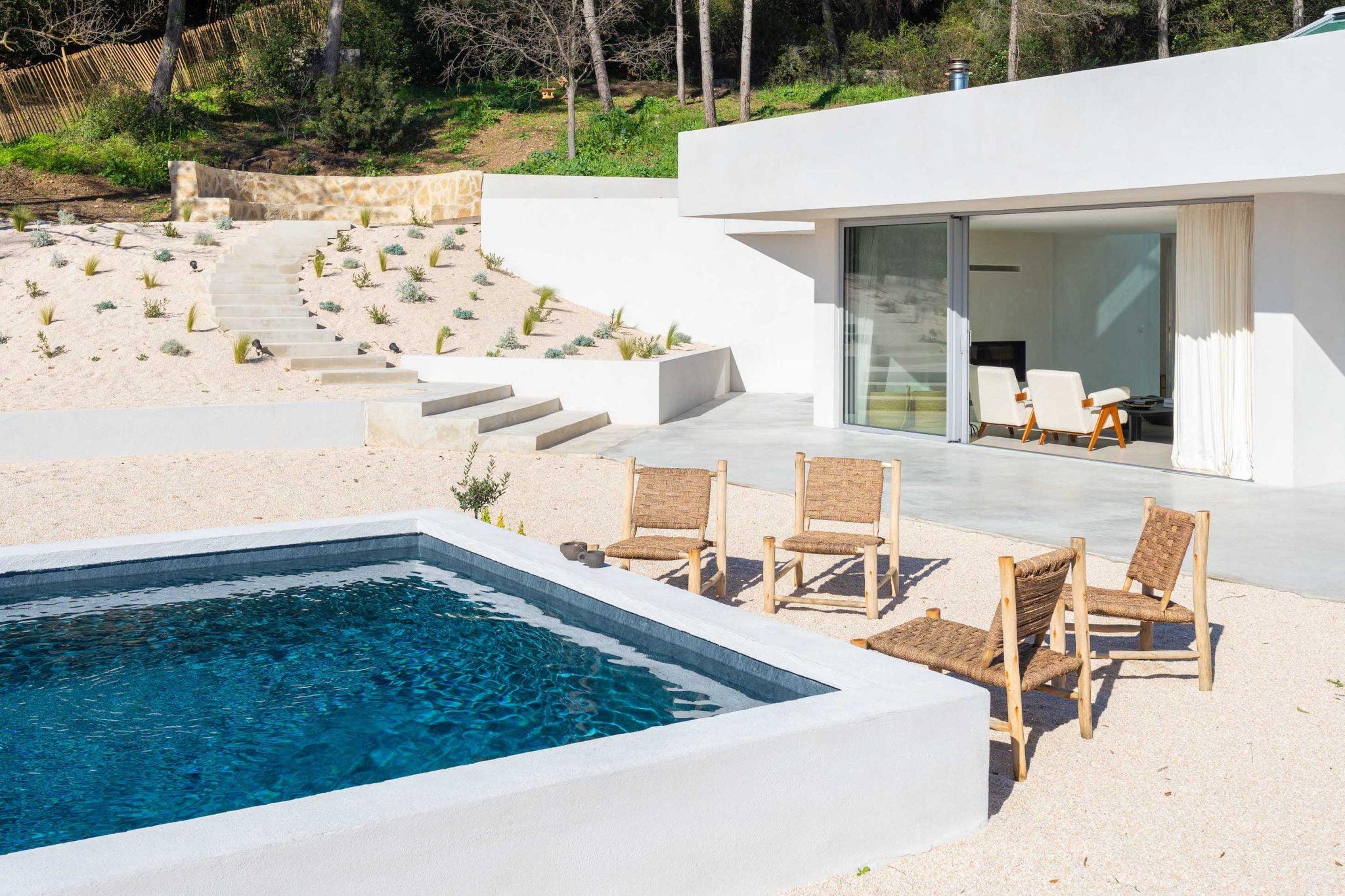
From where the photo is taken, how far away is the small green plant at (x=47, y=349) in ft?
48.1

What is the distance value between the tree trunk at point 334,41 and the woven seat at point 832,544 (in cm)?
2362

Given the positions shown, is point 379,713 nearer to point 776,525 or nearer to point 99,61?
point 776,525

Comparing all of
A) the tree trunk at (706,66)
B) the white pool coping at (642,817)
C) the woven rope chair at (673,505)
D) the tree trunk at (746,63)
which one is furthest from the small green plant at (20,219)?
the white pool coping at (642,817)

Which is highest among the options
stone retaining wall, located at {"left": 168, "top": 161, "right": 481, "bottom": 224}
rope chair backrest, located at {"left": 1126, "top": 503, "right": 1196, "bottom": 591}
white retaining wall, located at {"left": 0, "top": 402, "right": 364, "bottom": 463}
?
stone retaining wall, located at {"left": 168, "top": 161, "right": 481, "bottom": 224}

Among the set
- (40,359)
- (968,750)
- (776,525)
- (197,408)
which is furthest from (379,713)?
(40,359)

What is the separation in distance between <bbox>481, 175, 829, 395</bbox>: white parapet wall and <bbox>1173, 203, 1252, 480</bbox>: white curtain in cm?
777

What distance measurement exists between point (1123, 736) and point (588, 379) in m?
10.8

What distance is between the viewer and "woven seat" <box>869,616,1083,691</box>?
4.61 m

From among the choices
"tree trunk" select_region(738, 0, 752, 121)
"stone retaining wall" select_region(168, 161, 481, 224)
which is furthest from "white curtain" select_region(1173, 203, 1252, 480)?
"tree trunk" select_region(738, 0, 752, 121)

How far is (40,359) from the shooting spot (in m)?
14.6

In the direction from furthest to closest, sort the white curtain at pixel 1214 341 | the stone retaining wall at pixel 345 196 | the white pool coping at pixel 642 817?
the stone retaining wall at pixel 345 196
the white curtain at pixel 1214 341
the white pool coping at pixel 642 817

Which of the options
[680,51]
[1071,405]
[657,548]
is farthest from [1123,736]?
[680,51]

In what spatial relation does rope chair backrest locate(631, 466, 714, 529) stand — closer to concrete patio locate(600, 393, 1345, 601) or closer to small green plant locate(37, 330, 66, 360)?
concrete patio locate(600, 393, 1345, 601)

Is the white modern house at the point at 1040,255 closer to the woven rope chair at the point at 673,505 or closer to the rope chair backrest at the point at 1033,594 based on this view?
the woven rope chair at the point at 673,505
